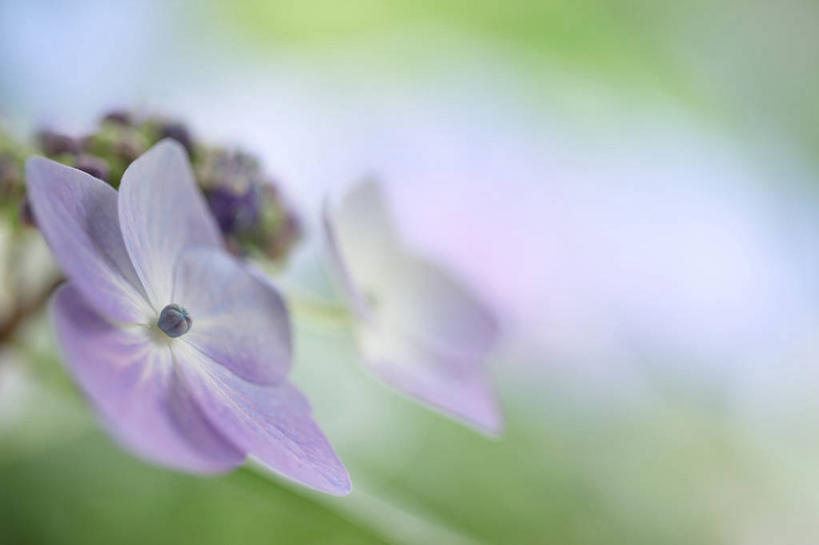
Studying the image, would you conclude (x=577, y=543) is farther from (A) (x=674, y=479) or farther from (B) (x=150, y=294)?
(B) (x=150, y=294)

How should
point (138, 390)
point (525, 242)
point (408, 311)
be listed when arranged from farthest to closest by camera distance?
point (525, 242) → point (408, 311) → point (138, 390)

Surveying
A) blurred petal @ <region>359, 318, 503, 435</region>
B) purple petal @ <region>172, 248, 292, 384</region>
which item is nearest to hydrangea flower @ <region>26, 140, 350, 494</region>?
purple petal @ <region>172, 248, 292, 384</region>

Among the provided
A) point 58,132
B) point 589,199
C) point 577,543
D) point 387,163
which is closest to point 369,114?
point 387,163

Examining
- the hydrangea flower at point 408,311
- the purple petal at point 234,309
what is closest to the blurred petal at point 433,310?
the hydrangea flower at point 408,311

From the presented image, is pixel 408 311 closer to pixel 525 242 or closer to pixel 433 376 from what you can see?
pixel 433 376

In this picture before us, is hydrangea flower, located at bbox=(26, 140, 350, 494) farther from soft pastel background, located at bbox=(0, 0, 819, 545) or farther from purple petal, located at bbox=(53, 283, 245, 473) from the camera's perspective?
soft pastel background, located at bbox=(0, 0, 819, 545)

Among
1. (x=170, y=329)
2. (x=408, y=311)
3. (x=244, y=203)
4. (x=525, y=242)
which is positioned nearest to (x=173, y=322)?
(x=170, y=329)

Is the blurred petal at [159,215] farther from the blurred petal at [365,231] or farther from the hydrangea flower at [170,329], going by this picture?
the blurred petal at [365,231]
